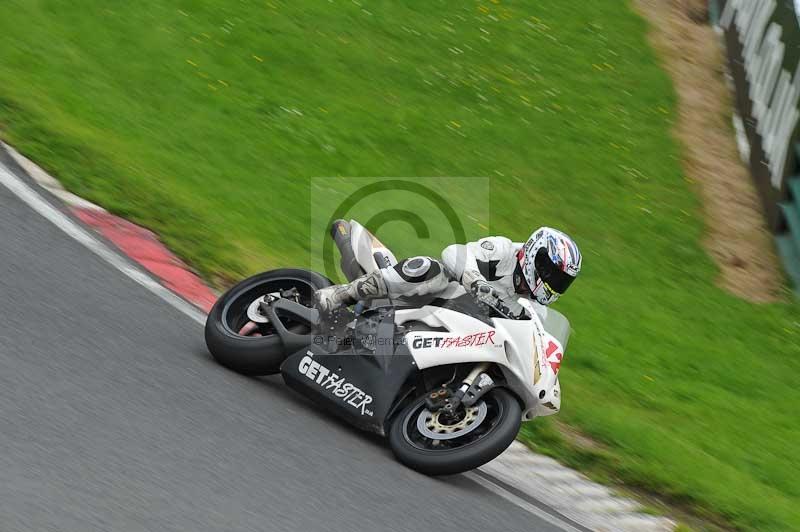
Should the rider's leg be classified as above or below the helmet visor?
below

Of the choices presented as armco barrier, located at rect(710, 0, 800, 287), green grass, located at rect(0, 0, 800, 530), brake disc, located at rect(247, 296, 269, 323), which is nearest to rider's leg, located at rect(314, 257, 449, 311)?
brake disc, located at rect(247, 296, 269, 323)

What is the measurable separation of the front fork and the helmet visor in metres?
0.58

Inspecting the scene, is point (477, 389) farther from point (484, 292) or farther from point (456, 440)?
point (484, 292)

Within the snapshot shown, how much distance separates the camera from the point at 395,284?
21.8ft

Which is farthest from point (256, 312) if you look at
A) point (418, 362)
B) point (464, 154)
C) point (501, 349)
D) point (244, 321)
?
point (464, 154)

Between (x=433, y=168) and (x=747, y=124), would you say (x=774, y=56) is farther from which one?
(x=433, y=168)

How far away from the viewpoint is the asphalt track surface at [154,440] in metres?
4.92

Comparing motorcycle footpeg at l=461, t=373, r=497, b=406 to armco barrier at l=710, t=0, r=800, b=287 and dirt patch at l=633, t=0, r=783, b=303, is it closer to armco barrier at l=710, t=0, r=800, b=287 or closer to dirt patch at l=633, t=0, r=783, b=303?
dirt patch at l=633, t=0, r=783, b=303

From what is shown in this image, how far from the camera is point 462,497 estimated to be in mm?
6336

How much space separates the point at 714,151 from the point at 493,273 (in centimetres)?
874

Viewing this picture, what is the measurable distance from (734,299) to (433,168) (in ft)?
11.2

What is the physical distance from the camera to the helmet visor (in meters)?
6.46

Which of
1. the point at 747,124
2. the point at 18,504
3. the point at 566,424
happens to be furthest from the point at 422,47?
the point at 18,504

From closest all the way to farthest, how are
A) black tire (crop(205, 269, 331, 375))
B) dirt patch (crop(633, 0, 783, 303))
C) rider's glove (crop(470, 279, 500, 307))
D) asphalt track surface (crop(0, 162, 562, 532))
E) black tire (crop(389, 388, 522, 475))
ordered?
asphalt track surface (crop(0, 162, 562, 532)) < black tire (crop(389, 388, 522, 475)) < rider's glove (crop(470, 279, 500, 307)) < black tire (crop(205, 269, 331, 375)) < dirt patch (crop(633, 0, 783, 303))
